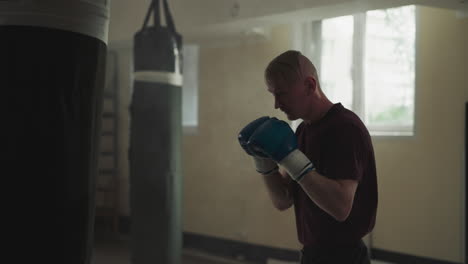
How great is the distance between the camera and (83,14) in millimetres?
830

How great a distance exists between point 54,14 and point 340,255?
0.86m

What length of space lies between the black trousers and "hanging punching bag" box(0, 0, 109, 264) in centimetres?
63

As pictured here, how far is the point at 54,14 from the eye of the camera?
0.80m

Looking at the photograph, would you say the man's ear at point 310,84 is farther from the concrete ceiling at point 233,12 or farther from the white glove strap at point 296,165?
the concrete ceiling at point 233,12

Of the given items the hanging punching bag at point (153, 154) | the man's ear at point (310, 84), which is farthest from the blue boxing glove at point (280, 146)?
the hanging punching bag at point (153, 154)

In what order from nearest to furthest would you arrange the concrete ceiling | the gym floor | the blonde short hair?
the blonde short hair < the concrete ceiling < the gym floor

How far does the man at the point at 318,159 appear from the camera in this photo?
1.10 m

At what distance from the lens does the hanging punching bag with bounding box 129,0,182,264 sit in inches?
91.6

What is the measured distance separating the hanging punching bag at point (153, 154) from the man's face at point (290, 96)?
1192mm

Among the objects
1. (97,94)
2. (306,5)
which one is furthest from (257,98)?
(97,94)

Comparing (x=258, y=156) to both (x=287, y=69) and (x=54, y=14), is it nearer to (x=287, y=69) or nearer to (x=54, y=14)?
(x=287, y=69)

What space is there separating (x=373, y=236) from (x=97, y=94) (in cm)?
197

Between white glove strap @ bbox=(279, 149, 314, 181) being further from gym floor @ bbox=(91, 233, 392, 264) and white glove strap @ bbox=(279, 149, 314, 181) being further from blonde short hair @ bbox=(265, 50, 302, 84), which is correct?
gym floor @ bbox=(91, 233, 392, 264)

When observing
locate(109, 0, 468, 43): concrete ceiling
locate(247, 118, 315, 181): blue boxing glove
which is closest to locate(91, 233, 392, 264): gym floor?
locate(109, 0, 468, 43): concrete ceiling
